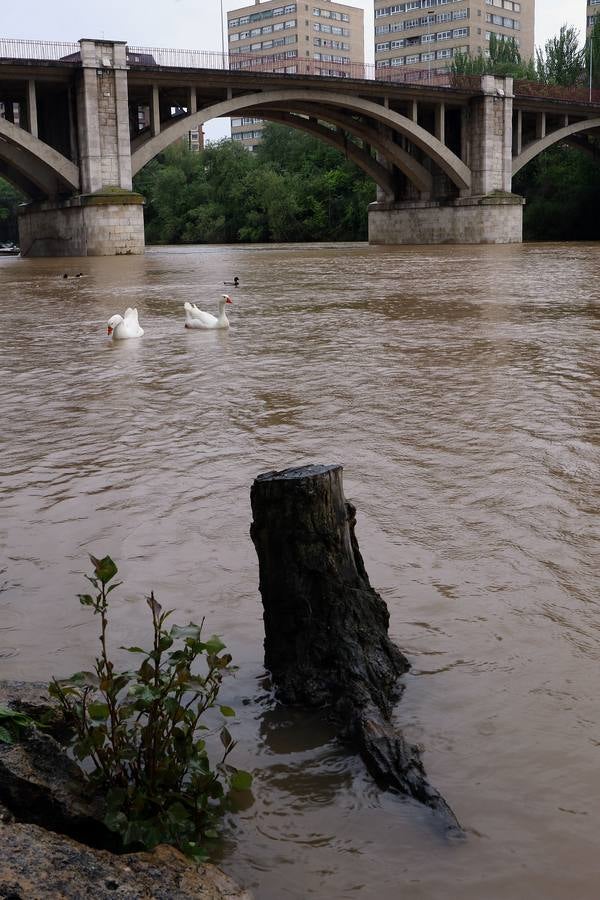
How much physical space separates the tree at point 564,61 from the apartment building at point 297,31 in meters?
57.3

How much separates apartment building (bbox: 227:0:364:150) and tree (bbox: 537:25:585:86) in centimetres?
5726

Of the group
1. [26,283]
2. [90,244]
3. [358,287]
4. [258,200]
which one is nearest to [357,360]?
[358,287]

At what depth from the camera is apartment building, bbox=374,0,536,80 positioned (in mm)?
105938

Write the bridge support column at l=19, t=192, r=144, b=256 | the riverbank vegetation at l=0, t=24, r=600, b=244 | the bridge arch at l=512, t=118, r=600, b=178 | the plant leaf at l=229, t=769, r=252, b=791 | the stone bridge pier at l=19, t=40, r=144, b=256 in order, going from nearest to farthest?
the plant leaf at l=229, t=769, r=252, b=791
the stone bridge pier at l=19, t=40, r=144, b=256
the bridge support column at l=19, t=192, r=144, b=256
the bridge arch at l=512, t=118, r=600, b=178
the riverbank vegetation at l=0, t=24, r=600, b=244

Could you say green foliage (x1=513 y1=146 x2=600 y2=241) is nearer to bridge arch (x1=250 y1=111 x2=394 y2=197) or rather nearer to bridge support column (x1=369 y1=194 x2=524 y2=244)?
bridge support column (x1=369 y1=194 x2=524 y2=244)

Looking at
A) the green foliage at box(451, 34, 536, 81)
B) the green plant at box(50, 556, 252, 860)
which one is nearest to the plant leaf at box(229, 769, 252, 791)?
the green plant at box(50, 556, 252, 860)

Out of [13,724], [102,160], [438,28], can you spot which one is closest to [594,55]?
[102,160]

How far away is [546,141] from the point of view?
167 ft

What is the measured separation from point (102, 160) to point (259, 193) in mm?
35968

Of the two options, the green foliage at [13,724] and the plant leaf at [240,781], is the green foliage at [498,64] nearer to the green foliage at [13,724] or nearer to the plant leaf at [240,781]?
the plant leaf at [240,781]

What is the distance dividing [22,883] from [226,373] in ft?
21.2

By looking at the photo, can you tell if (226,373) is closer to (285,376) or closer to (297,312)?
(285,376)

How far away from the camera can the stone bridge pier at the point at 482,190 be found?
4700 cm

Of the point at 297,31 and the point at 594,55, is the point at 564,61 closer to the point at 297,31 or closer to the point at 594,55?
the point at 594,55
